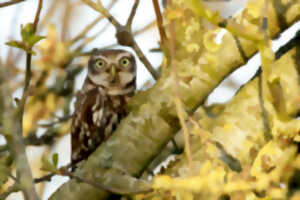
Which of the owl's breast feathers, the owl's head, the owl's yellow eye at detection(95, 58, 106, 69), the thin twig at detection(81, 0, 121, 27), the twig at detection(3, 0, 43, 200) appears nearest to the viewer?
the twig at detection(3, 0, 43, 200)

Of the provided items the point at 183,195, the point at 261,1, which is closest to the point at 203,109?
the point at 261,1

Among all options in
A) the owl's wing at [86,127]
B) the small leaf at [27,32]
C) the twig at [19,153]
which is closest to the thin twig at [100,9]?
the small leaf at [27,32]

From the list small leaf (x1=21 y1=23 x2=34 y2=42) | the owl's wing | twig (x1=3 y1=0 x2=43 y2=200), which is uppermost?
A: small leaf (x1=21 y1=23 x2=34 y2=42)

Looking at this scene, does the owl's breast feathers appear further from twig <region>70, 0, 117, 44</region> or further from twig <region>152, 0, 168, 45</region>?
twig <region>152, 0, 168, 45</region>

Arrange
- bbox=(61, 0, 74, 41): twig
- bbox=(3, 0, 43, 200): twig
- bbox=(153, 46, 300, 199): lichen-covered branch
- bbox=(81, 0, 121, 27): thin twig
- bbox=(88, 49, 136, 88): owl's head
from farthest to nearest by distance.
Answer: bbox=(88, 49, 136, 88): owl's head < bbox=(61, 0, 74, 41): twig < bbox=(81, 0, 121, 27): thin twig < bbox=(153, 46, 300, 199): lichen-covered branch < bbox=(3, 0, 43, 200): twig

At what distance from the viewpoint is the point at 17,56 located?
4.91 metres

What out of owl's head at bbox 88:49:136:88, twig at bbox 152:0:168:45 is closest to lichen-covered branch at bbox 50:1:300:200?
twig at bbox 152:0:168:45

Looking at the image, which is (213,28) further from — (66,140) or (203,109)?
(66,140)

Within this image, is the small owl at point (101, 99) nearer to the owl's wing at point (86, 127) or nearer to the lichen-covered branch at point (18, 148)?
the owl's wing at point (86, 127)

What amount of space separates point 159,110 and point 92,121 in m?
1.90

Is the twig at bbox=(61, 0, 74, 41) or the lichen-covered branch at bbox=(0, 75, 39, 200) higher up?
the twig at bbox=(61, 0, 74, 41)

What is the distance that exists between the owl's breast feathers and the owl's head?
359 millimetres

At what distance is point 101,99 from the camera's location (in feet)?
16.0

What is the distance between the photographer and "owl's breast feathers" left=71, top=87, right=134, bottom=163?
15.1 feet
